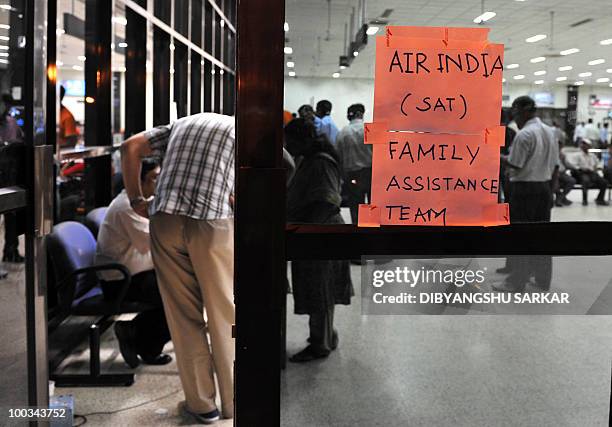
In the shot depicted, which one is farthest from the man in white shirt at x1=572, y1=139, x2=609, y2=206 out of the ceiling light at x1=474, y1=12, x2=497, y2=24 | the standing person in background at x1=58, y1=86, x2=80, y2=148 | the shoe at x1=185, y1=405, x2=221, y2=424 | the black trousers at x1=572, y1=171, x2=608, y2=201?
the standing person in background at x1=58, y1=86, x2=80, y2=148

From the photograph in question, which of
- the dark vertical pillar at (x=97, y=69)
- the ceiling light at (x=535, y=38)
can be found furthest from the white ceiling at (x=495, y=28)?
the dark vertical pillar at (x=97, y=69)

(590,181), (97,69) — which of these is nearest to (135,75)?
(97,69)

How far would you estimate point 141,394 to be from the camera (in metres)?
3.43

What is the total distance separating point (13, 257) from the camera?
2.28m

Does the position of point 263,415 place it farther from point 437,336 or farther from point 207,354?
point 207,354

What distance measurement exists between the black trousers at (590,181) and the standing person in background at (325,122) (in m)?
0.54

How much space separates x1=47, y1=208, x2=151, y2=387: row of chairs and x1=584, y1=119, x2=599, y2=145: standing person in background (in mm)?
2470

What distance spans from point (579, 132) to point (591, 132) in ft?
0.11

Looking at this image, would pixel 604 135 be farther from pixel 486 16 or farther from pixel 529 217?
pixel 486 16

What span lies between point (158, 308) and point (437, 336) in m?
2.37

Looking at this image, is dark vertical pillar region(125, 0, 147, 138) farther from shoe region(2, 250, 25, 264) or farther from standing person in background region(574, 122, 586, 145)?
standing person in background region(574, 122, 586, 145)
